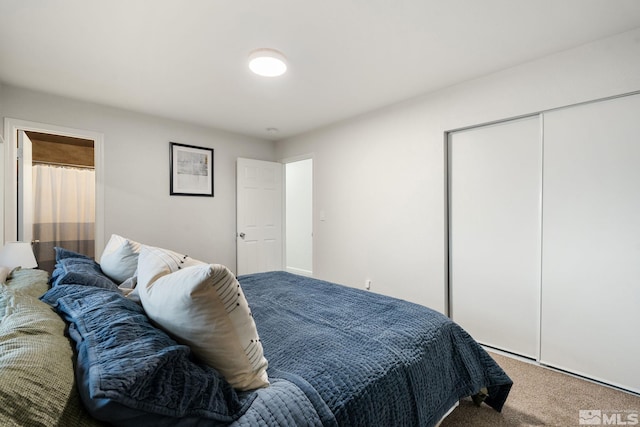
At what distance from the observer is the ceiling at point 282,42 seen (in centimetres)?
181

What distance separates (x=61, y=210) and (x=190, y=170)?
2.07 metres

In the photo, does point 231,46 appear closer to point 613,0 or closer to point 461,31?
point 461,31

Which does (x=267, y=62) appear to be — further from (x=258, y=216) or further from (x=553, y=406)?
(x=553, y=406)

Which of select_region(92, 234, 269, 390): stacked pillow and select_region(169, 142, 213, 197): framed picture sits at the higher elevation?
select_region(169, 142, 213, 197): framed picture

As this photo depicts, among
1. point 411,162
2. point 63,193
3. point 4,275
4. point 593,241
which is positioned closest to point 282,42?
point 411,162

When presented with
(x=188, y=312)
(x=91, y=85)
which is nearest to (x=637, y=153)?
(x=188, y=312)

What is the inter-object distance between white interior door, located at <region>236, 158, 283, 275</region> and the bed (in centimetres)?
263

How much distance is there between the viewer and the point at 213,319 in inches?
34.4

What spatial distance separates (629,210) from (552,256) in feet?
1.83

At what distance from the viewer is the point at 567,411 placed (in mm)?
1822

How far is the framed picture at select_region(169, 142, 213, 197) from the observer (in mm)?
3840

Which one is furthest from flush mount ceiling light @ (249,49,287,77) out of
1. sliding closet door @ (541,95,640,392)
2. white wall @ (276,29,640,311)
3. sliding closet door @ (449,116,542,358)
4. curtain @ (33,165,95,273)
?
curtain @ (33,165,95,273)

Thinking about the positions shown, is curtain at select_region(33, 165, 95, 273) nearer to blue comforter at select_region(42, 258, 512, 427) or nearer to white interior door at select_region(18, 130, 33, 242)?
white interior door at select_region(18, 130, 33, 242)

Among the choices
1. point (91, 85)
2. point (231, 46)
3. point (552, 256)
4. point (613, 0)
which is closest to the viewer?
Answer: point (613, 0)
